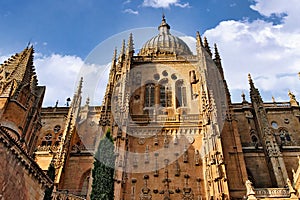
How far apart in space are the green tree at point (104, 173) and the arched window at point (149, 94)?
564 inches

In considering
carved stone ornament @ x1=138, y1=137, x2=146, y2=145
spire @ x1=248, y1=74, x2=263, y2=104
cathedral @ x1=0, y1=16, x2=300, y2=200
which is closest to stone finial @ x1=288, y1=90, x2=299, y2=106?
cathedral @ x1=0, y1=16, x2=300, y2=200

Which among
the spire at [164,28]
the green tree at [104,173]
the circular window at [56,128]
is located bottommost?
the green tree at [104,173]

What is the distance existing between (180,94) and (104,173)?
18191 millimetres

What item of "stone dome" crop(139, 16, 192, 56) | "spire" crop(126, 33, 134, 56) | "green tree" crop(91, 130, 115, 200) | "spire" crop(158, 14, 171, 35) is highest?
"spire" crop(158, 14, 171, 35)

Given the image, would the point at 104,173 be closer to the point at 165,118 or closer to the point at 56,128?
the point at 165,118

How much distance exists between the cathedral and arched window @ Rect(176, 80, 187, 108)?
0.11 meters

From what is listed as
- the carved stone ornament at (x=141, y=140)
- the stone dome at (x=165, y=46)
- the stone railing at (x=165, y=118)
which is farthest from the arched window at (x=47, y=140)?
the stone dome at (x=165, y=46)

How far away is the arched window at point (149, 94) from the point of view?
3344 cm

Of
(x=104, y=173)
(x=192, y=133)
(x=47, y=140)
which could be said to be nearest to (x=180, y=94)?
(x=192, y=133)

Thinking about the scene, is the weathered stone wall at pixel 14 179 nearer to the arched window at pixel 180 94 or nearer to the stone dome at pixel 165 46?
the arched window at pixel 180 94

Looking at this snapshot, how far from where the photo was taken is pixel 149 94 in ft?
113

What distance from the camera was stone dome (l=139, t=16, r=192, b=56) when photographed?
41.4m

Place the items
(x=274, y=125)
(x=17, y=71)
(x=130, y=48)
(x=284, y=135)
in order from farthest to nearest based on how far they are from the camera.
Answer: (x=130, y=48) → (x=274, y=125) → (x=284, y=135) → (x=17, y=71)

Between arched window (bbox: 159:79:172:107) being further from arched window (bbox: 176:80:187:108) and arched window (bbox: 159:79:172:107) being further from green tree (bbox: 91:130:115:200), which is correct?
green tree (bbox: 91:130:115:200)
